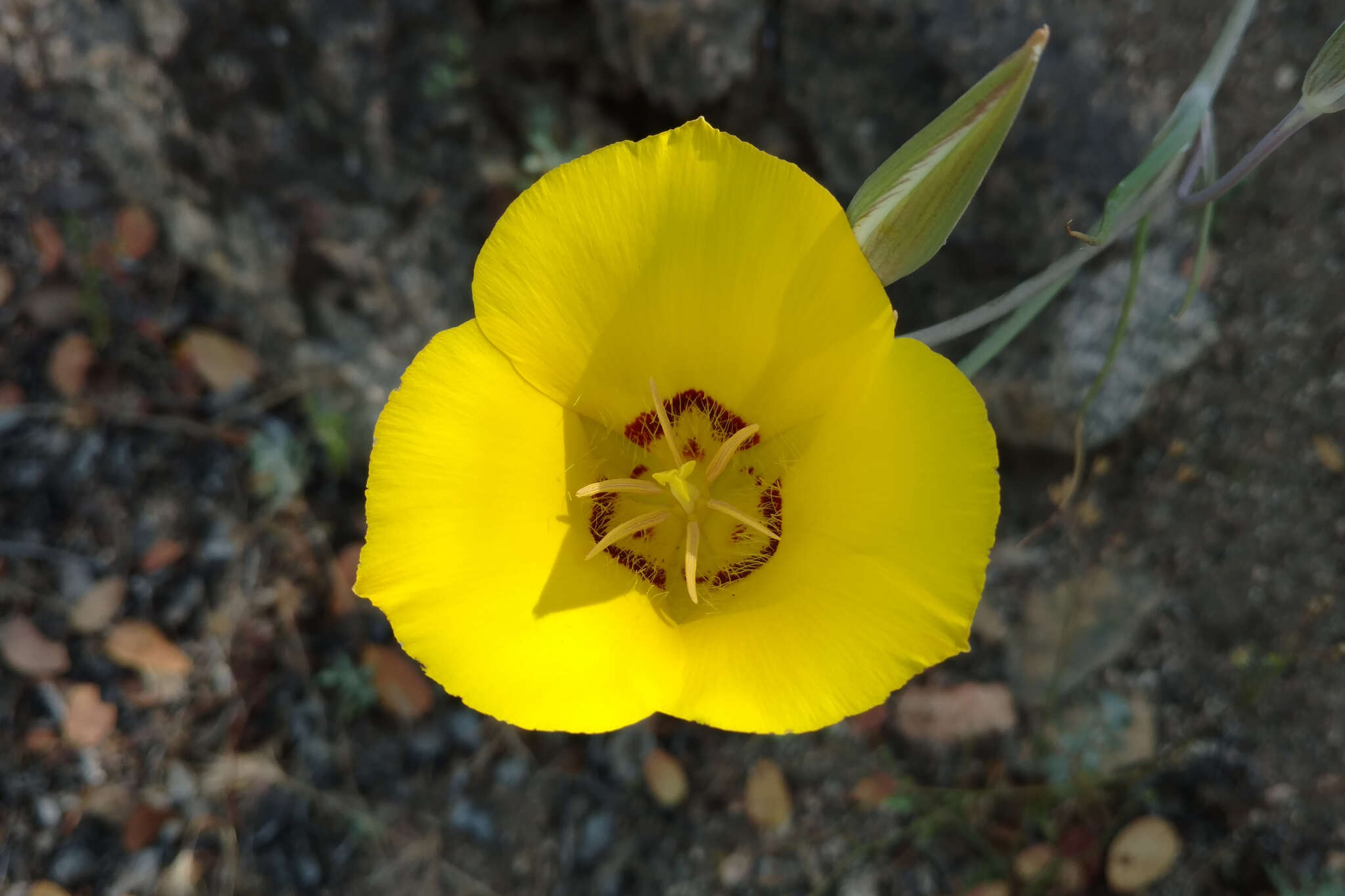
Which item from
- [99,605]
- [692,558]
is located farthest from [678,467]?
[99,605]

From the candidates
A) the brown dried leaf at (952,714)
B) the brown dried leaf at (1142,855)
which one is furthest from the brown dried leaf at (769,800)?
the brown dried leaf at (1142,855)

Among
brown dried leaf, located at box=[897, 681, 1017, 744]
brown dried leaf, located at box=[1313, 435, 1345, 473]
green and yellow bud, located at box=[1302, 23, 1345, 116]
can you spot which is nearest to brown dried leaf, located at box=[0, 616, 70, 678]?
brown dried leaf, located at box=[897, 681, 1017, 744]

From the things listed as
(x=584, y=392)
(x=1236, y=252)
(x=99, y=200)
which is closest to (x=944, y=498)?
(x=584, y=392)

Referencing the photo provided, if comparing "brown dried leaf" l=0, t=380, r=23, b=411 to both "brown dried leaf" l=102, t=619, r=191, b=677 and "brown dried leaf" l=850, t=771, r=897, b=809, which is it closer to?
"brown dried leaf" l=102, t=619, r=191, b=677

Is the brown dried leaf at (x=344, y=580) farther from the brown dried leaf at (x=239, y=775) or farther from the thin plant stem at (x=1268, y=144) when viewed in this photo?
the thin plant stem at (x=1268, y=144)

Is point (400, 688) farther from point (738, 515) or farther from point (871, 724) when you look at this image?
point (738, 515)

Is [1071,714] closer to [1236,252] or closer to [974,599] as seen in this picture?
[1236,252]
